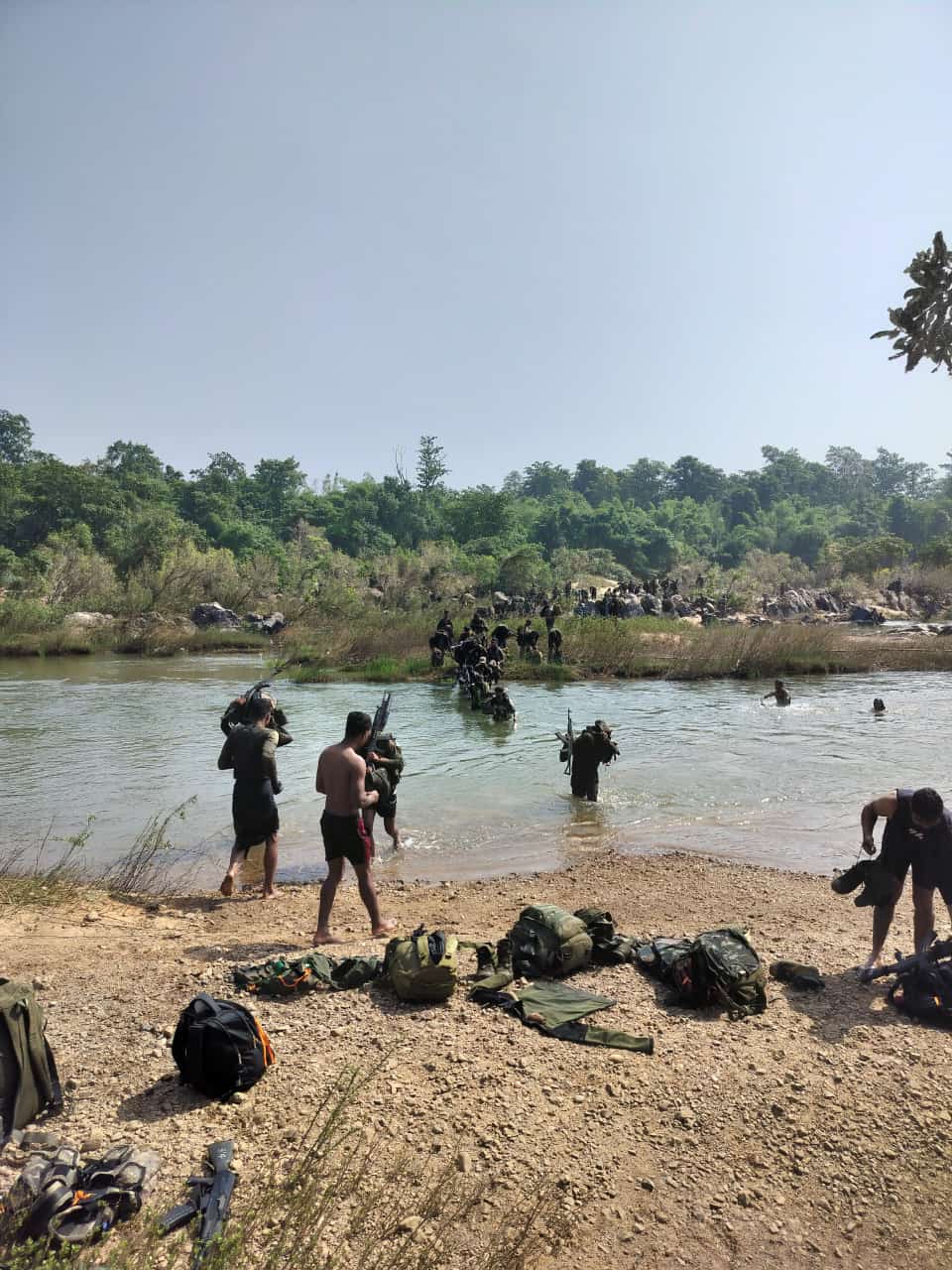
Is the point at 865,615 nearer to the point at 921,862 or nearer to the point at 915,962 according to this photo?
the point at 921,862

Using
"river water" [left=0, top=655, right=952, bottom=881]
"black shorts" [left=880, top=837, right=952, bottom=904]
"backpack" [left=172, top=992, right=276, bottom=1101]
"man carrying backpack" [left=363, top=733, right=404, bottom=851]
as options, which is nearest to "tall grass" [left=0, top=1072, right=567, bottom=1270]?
"backpack" [left=172, top=992, right=276, bottom=1101]

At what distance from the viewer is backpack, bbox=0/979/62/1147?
3518 mm

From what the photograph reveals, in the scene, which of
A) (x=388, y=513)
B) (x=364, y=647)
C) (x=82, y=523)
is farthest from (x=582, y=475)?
(x=364, y=647)

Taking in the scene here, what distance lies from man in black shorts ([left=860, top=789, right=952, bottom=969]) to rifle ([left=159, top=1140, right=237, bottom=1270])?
13.3 feet

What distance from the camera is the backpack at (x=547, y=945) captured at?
207 inches

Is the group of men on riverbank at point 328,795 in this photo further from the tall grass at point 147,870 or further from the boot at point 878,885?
the boot at point 878,885

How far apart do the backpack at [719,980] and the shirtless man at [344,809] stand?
91.2 inches

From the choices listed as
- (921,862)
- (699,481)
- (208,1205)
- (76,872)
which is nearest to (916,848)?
(921,862)

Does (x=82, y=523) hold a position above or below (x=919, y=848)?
above

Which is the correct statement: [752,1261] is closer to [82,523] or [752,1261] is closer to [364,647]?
[364,647]

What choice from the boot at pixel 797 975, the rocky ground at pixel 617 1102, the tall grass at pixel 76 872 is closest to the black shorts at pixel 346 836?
the rocky ground at pixel 617 1102

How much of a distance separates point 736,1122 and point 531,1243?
1.27 metres

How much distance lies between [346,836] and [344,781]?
41cm

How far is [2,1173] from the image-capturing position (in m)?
3.25
